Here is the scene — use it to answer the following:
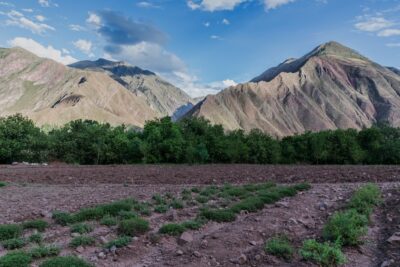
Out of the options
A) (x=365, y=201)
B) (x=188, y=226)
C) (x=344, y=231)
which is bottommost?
(x=188, y=226)

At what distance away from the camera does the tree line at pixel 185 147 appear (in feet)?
155

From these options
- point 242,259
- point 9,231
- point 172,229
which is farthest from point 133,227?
point 242,259

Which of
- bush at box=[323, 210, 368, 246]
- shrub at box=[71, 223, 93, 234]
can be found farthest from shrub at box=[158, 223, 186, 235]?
bush at box=[323, 210, 368, 246]

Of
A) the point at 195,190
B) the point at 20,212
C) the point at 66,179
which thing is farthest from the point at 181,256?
the point at 66,179

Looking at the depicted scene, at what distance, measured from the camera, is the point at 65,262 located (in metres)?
7.77

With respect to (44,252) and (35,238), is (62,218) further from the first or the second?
(44,252)

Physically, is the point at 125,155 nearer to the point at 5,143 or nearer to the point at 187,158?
the point at 187,158

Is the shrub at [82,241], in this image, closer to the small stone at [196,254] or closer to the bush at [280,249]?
the small stone at [196,254]

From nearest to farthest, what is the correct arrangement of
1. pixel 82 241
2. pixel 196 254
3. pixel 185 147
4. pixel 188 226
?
pixel 196 254
pixel 82 241
pixel 188 226
pixel 185 147

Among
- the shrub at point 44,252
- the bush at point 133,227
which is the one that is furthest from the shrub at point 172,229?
the shrub at point 44,252

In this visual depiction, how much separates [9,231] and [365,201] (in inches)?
458

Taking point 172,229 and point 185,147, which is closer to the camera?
point 172,229

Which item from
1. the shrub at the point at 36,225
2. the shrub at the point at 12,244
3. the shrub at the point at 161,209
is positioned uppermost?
the shrub at the point at 161,209

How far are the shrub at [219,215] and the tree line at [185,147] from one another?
33.3 m
